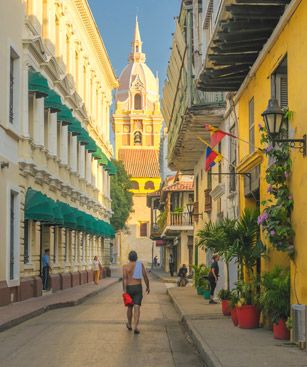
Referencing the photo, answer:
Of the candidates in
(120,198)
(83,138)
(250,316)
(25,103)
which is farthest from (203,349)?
(120,198)

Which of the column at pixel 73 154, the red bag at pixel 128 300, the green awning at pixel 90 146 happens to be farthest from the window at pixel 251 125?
the green awning at pixel 90 146

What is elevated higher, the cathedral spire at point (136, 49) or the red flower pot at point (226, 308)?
the cathedral spire at point (136, 49)

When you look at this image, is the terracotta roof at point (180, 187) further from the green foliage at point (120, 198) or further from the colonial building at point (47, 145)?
the green foliage at point (120, 198)

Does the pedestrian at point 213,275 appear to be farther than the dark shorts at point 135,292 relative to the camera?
Yes

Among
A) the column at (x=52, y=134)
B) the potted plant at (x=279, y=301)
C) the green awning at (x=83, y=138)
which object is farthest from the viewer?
the green awning at (x=83, y=138)

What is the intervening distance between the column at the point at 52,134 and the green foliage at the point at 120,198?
4977cm

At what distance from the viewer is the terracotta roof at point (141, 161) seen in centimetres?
11838

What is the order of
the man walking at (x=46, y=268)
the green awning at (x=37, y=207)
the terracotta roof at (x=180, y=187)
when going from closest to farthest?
the green awning at (x=37, y=207), the man walking at (x=46, y=268), the terracotta roof at (x=180, y=187)

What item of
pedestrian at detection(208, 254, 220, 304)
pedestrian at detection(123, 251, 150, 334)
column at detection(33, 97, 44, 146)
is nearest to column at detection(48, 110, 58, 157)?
column at detection(33, 97, 44, 146)

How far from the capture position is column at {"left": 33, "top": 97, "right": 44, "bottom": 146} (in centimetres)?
2783

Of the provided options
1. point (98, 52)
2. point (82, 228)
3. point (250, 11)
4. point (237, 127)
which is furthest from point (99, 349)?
point (98, 52)

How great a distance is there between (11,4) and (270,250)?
43.6 ft

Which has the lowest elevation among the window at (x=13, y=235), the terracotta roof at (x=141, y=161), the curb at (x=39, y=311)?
the curb at (x=39, y=311)

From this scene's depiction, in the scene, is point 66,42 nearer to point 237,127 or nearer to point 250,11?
point 237,127
